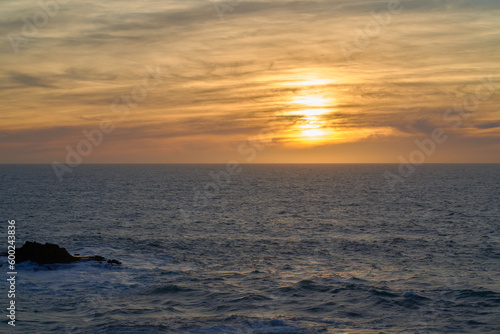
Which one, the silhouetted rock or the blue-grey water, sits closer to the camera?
the blue-grey water

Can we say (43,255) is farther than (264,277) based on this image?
Yes

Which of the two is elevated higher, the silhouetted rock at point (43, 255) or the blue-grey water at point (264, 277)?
the silhouetted rock at point (43, 255)

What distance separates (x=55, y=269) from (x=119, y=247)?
10.7 meters

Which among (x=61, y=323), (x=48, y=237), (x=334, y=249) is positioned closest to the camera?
(x=61, y=323)

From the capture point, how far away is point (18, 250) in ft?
123

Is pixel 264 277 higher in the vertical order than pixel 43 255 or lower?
lower

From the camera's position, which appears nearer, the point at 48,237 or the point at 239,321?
the point at 239,321

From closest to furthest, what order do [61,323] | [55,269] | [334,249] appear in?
[61,323] → [55,269] → [334,249]

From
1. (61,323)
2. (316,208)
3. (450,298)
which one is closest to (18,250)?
(61,323)

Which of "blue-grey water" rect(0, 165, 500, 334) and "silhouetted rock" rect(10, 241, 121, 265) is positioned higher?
"silhouetted rock" rect(10, 241, 121, 265)

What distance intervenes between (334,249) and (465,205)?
5091 cm

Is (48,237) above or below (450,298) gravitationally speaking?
above

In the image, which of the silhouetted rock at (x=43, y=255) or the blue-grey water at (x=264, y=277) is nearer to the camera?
the blue-grey water at (x=264, y=277)

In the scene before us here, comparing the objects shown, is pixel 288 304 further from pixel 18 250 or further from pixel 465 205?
pixel 465 205
